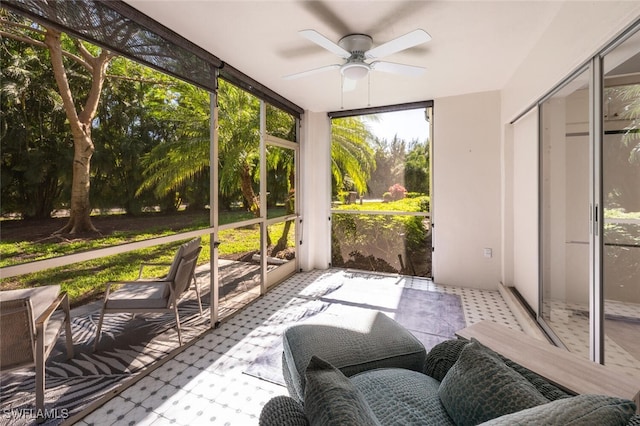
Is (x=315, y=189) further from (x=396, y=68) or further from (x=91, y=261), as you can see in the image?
(x=91, y=261)

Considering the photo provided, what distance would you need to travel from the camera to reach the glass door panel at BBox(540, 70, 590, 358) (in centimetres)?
171

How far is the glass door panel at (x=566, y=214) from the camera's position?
171cm

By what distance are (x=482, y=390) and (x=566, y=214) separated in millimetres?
1757

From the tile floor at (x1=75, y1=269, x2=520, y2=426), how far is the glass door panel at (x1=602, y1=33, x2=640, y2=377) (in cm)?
134

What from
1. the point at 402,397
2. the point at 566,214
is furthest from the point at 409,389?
the point at 566,214

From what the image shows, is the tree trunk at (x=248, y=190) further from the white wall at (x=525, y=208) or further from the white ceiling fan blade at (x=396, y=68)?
the white wall at (x=525, y=208)

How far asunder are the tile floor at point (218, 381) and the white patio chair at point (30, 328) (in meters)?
0.42

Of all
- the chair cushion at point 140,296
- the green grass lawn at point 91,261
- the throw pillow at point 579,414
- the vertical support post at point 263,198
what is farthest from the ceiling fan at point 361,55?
the chair cushion at point 140,296

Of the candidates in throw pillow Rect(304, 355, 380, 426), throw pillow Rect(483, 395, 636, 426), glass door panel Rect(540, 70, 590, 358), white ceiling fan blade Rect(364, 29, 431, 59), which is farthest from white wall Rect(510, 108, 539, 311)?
throw pillow Rect(304, 355, 380, 426)

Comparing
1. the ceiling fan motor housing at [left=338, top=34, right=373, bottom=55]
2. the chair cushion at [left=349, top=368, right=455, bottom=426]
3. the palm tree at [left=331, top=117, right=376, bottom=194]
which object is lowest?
the chair cushion at [left=349, top=368, right=455, bottom=426]

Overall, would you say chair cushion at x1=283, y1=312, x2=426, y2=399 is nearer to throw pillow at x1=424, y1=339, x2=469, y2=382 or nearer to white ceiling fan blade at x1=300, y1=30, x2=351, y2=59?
throw pillow at x1=424, y1=339, x2=469, y2=382

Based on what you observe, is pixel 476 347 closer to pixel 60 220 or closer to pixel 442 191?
pixel 60 220

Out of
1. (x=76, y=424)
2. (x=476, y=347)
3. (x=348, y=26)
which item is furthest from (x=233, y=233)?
(x=476, y=347)

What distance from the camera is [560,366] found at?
120 centimetres
